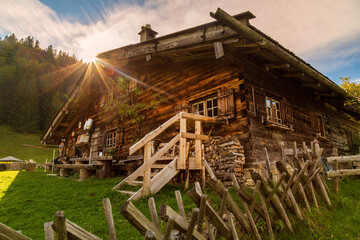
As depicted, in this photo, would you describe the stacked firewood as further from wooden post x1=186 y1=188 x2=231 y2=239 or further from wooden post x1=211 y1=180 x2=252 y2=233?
wooden post x1=186 y1=188 x2=231 y2=239

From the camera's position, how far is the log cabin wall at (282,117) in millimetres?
6586

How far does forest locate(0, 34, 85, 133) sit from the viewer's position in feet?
135

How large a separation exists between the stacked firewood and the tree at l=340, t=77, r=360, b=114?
26.7 feet

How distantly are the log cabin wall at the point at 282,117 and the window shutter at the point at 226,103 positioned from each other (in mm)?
511

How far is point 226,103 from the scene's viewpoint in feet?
23.1

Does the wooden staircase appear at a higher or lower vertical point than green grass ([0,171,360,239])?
higher

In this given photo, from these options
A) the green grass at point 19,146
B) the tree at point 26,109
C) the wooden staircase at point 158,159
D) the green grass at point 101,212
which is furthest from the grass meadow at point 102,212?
the tree at point 26,109

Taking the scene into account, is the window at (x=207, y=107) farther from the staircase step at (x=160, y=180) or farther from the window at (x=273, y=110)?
the staircase step at (x=160, y=180)

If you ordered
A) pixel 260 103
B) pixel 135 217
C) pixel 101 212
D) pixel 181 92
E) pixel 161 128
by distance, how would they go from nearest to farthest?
pixel 135 217
pixel 101 212
pixel 161 128
pixel 260 103
pixel 181 92

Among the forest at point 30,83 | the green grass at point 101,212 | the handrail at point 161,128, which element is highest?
the forest at point 30,83

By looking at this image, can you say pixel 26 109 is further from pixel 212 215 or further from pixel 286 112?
pixel 212 215

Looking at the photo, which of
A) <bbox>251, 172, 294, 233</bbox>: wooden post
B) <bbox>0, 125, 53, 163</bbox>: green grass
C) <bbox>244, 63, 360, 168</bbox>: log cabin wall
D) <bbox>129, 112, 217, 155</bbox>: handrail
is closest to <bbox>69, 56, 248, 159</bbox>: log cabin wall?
<bbox>244, 63, 360, 168</bbox>: log cabin wall

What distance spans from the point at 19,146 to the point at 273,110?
38.9 meters

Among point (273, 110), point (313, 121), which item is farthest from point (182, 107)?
point (313, 121)
